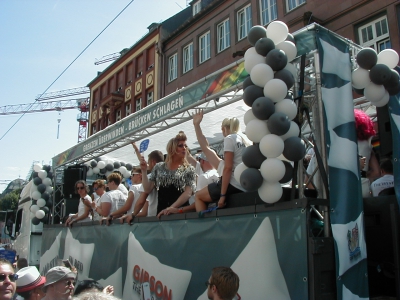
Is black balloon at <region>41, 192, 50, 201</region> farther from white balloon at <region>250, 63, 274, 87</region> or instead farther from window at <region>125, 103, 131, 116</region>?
window at <region>125, 103, 131, 116</region>

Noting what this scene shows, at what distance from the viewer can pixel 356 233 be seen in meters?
3.26

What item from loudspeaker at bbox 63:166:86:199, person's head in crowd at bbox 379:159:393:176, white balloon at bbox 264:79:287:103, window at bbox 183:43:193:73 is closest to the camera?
white balloon at bbox 264:79:287:103

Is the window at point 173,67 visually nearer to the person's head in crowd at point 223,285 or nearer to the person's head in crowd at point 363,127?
the person's head in crowd at point 363,127

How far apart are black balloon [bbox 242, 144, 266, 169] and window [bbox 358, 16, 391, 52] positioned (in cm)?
1052

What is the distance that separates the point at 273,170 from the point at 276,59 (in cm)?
96

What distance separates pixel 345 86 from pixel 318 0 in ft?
38.1

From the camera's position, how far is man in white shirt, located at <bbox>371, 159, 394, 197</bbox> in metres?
3.87

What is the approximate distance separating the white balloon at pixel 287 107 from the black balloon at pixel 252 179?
558 mm

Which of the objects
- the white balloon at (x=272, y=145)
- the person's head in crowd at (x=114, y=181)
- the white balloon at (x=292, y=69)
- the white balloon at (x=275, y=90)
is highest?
the white balloon at (x=292, y=69)

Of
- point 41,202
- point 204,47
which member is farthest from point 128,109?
point 41,202

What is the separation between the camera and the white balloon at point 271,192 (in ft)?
10.8

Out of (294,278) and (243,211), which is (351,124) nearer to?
(243,211)

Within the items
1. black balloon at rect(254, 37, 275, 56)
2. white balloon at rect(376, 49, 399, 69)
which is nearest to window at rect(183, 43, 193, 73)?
white balloon at rect(376, 49, 399, 69)

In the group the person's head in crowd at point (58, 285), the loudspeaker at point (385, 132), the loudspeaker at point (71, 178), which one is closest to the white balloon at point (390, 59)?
the loudspeaker at point (385, 132)
